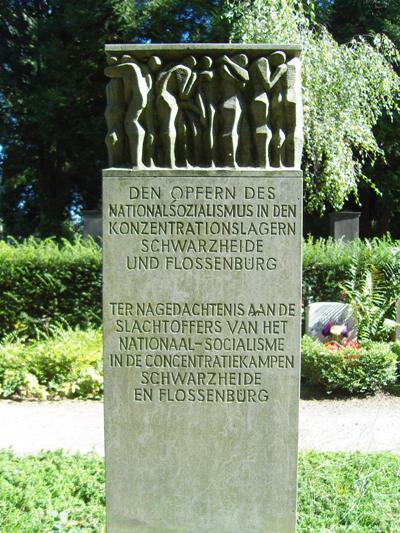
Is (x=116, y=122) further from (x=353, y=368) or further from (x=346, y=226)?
(x=346, y=226)

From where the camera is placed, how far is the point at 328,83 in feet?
39.5

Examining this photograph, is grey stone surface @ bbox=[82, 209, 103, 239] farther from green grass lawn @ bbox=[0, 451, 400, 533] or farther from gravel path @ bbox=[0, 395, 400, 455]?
green grass lawn @ bbox=[0, 451, 400, 533]

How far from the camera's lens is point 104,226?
3.40 metres

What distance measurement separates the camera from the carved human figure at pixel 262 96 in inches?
130

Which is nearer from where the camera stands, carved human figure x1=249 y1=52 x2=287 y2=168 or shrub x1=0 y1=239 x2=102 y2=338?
Result: carved human figure x1=249 y1=52 x2=287 y2=168

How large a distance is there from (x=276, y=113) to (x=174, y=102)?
22.1 inches

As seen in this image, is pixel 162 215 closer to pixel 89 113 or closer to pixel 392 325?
pixel 392 325

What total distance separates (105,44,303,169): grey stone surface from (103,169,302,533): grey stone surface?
0.12m

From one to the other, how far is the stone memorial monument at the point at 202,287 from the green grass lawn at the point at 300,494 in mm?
624

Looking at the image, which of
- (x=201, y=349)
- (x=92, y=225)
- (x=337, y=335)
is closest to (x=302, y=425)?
(x=337, y=335)

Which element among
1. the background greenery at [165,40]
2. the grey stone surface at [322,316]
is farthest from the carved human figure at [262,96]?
the background greenery at [165,40]

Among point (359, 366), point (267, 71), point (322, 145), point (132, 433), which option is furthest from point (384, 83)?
point (132, 433)

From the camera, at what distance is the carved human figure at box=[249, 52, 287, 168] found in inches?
130

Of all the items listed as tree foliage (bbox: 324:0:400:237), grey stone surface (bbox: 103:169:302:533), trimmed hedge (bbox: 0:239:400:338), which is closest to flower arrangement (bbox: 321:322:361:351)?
trimmed hedge (bbox: 0:239:400:338)
